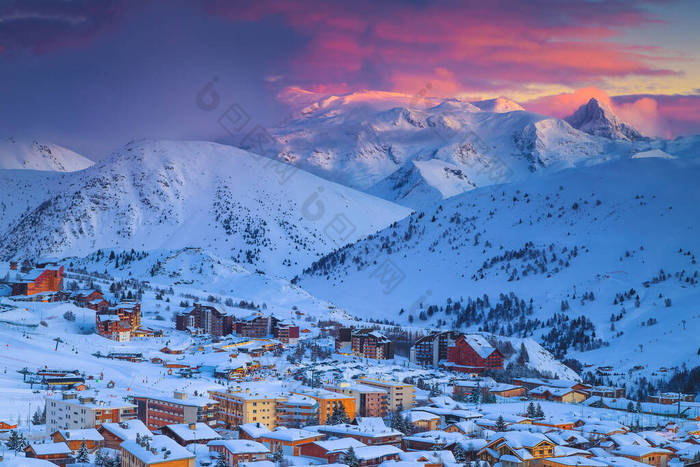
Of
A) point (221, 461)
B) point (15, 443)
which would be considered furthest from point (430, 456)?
point (15, 443)

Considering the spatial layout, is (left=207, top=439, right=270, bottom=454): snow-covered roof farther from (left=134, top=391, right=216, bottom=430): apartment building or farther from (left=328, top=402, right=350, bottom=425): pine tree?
(left=328, top=402, right=350, bottom=425): pine tree

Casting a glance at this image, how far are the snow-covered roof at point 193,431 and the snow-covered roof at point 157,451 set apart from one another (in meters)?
3.72

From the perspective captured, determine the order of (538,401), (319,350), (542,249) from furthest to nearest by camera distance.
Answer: (542,249) → (319,350) → (538,401)

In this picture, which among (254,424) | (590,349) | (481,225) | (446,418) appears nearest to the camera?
(254,424)

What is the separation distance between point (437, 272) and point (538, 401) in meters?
75.4

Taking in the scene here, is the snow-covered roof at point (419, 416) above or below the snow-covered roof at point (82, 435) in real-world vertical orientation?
above

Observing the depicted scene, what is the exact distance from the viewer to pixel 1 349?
234 ft

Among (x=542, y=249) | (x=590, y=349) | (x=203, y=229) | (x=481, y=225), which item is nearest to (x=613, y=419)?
(x=590, y=349)

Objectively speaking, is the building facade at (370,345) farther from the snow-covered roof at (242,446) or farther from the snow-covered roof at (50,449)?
the snow-covered roof at (50,449)

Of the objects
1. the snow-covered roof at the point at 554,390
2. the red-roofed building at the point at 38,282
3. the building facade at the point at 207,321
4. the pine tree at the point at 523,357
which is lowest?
the snow-covered roof at the point at 554,390

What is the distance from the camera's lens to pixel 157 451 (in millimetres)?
44500

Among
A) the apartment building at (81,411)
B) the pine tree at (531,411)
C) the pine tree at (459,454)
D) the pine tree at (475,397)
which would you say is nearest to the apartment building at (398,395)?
the pine tree at (475,397)

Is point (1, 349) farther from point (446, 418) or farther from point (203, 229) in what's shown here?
point (203, 229)

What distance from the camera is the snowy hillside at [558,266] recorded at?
113 m
